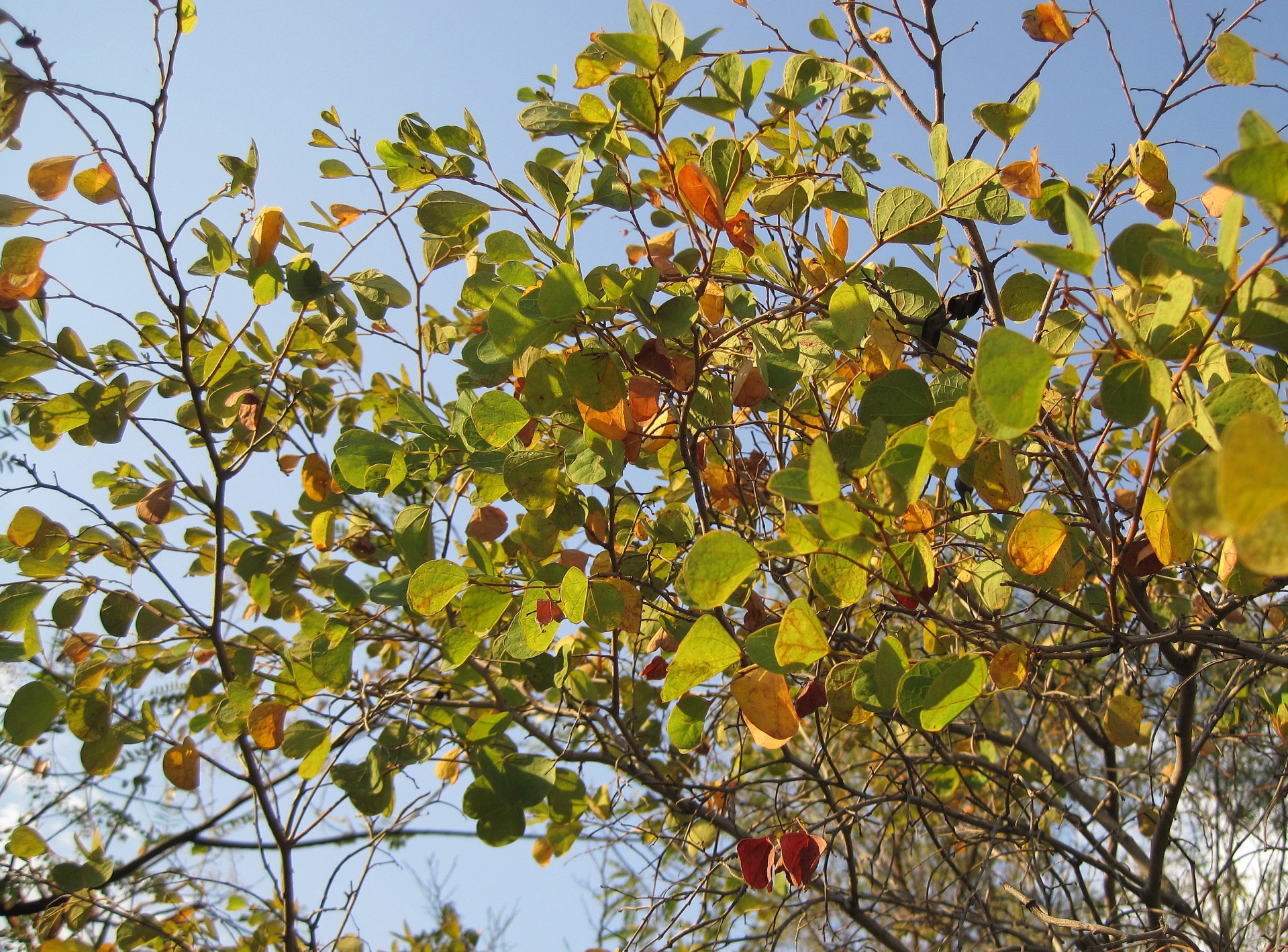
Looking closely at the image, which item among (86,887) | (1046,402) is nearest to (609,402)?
(1046,402)

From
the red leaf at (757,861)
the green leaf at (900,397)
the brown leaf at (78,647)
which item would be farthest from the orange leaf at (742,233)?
the brown leaf at (78,647)

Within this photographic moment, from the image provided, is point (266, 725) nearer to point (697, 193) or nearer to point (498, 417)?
point (498, 417)

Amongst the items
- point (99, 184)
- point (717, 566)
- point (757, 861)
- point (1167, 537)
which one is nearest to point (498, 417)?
point (717, 566)

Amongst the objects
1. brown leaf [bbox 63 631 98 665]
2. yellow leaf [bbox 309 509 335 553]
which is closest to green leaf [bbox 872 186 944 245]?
yellow leaf [bbox 309 509 335 553]

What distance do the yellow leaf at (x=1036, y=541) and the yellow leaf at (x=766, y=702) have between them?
0.97ft

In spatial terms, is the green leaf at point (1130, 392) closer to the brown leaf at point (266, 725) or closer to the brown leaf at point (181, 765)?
the brown leaf at point (266, 725)

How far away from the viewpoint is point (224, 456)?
178 cm

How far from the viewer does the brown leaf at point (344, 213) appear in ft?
4.95

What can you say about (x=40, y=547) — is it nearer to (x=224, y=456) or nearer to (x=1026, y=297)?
(x=224, y=456)

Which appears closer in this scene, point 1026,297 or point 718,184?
point 718,184

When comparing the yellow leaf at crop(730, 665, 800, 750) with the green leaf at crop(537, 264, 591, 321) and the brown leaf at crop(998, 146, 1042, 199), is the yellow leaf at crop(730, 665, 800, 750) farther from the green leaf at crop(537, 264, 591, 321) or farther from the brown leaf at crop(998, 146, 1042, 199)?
the brown leaf at crop(998, 146, 1042, 199)

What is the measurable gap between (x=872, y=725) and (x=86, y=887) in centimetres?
165

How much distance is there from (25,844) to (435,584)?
4.28 feet

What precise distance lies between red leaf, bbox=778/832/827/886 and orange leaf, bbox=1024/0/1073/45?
1228mm
